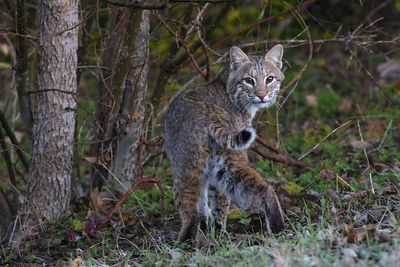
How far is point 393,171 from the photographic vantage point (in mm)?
6863

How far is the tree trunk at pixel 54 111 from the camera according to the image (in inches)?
266

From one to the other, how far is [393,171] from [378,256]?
2433 mm

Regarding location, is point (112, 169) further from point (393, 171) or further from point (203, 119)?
point (393, 171)

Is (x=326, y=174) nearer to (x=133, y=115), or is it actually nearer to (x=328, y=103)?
(x=133, y=115)

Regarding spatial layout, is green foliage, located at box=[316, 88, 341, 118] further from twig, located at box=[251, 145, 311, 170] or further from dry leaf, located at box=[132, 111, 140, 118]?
dry leaf, located at box=[132, 111, 140, 118]

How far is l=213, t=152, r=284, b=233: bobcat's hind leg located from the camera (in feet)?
19.1

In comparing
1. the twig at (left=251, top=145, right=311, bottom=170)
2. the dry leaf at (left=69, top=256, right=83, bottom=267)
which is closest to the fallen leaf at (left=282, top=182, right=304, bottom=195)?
the twig at (left=251, top=145, right=311, bottom=170)

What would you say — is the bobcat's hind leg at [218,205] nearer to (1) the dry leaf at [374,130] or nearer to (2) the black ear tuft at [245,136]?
(2) the black ear tuft at [245,136]

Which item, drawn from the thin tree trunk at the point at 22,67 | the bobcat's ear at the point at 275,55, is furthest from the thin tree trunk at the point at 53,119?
the bobcat's ear at the point at 275,55

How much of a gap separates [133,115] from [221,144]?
1.67 meters

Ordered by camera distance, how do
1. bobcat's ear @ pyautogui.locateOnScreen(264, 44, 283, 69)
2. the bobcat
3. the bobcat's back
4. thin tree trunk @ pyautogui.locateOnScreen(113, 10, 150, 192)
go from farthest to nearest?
thin tree trunk @ pyautogui.locateOnScreen(113, 10, 150, 192) < bobcat's ear @ pyautogui.locateOnScreen(264, 44, 283, 69) < the bobcat's back < the bobcat

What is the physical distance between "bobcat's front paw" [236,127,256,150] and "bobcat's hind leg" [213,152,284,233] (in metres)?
0.21

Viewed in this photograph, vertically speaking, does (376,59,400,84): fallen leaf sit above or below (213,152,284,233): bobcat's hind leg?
above

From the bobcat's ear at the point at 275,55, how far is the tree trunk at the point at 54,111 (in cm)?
160
